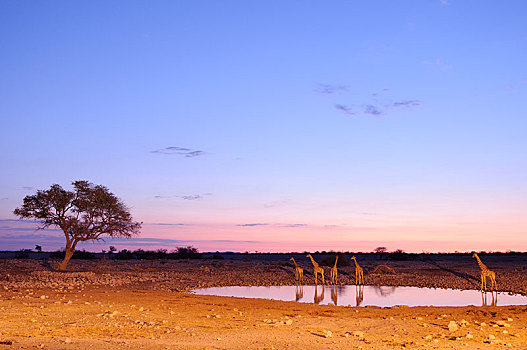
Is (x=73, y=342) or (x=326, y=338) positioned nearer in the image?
(x=73, y=342)

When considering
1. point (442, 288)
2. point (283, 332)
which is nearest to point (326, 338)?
point (283, 332)

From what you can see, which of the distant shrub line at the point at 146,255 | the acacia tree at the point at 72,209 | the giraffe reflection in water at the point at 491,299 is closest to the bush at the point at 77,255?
the distant shrub line at the point at 146,255

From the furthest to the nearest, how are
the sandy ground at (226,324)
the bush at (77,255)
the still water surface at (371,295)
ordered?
the bush at (77,255), the still water surface at (371,295), the sandy ground at (226,324)

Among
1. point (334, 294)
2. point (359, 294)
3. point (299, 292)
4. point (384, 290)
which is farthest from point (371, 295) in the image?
point (299, 292)

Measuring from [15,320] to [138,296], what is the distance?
696cm

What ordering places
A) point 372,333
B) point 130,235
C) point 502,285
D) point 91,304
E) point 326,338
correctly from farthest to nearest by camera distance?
1. point 130,235
2. point 502,285
3. point 91,304
4. point 372,333
5. point 326,338

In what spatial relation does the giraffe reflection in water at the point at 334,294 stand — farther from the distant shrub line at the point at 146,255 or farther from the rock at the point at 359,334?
the distant shrub line at the point at 146,255

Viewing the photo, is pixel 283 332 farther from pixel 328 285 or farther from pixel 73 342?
pixel 328 285

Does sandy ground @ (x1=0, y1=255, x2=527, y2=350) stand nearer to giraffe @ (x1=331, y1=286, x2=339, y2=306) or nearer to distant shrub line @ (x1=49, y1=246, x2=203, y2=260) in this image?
giraffe @ (x1=331, y1=286, x2=339, y2=306)

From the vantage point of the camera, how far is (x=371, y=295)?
23.8 m

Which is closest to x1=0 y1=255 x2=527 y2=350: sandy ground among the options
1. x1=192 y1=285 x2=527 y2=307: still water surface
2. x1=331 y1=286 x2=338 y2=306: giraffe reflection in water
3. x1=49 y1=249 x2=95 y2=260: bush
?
x1=192 y1=285 x2=527 y2=307: still water surface

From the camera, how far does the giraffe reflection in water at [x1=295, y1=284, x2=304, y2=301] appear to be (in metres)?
22.9

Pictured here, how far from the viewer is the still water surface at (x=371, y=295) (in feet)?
69.2

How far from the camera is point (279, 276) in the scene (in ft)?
109
